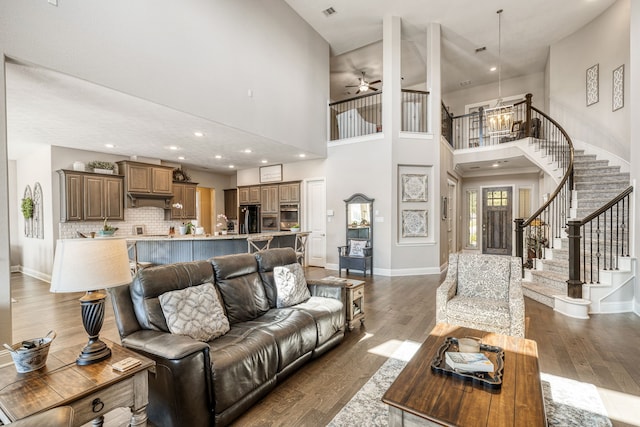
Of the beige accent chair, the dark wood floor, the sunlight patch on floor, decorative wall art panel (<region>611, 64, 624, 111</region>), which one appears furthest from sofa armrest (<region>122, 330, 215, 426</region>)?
decorative wall art panel (<region>611, 64, 624, 111</region>)

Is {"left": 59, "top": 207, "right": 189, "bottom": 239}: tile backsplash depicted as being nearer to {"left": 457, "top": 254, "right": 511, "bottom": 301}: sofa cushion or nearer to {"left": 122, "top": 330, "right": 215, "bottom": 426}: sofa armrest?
{"left": 122, "top": 330, "right": 215, "bottom": 426}: sofa armrest

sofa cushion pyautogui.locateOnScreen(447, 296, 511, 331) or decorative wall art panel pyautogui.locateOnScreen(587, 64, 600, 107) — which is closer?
sofa cushion pyautogui.locateOnScreen(447, 296, 511, 331)

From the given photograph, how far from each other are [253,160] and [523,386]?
24.2ft

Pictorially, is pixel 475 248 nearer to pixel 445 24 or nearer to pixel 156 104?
pixel 445 24

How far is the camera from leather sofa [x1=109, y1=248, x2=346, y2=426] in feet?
5.59

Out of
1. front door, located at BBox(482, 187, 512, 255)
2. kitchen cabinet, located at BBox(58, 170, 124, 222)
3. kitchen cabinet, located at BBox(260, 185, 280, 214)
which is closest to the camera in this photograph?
kitchen cabinet, located at BBox(58, 170, 124, 222)

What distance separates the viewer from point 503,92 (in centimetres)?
928

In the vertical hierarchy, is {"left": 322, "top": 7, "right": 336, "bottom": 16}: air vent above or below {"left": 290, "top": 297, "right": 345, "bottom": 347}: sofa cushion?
above

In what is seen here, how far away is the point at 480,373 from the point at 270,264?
213 centimetres

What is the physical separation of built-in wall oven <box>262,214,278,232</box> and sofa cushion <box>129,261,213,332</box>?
6.19m

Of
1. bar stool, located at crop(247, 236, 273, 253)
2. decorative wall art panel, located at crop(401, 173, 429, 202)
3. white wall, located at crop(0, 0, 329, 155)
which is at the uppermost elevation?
white wall, located at crop(0, 0, 329, 155)

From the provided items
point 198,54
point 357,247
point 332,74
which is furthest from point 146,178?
point 332,74

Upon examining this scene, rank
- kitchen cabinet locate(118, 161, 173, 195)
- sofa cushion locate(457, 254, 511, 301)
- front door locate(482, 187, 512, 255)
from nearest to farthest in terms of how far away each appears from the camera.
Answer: sofa cushion locate(457, 254, 511, 301) < kitchen cabinet locate(118, 161, 173, 195) < front door locate(482, 187, 512, 255)

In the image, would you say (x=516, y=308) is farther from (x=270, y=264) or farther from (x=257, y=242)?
(x=257, y=242)
